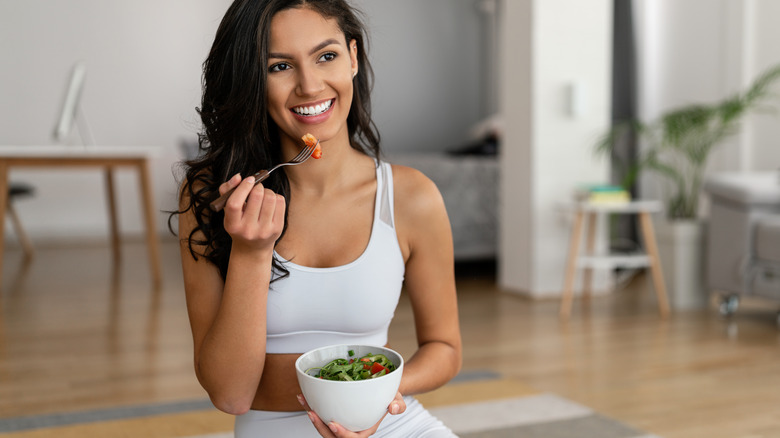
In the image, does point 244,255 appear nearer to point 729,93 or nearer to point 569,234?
point 569,234

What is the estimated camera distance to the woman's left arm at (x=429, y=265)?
116 cm

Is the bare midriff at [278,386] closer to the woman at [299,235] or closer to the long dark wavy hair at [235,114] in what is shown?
the woman at [299,235]

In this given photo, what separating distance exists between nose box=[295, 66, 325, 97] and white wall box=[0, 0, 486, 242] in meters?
5.13

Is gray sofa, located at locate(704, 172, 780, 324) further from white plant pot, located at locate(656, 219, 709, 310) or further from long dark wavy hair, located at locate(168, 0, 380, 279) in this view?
long dark wavy hair, located at locate(168, 0, 380, 279)

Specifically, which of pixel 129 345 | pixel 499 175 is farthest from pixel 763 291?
pixel 129 345

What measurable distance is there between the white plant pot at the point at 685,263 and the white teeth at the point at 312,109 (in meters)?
2.86

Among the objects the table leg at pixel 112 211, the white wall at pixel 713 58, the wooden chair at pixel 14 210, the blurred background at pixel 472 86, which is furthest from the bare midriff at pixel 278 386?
the wooden chair at pixel 14 210

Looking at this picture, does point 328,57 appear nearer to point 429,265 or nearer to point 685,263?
point 429,265

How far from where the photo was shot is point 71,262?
16.9 ft

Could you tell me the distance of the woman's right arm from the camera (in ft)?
2.80

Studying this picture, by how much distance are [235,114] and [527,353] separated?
1959mm

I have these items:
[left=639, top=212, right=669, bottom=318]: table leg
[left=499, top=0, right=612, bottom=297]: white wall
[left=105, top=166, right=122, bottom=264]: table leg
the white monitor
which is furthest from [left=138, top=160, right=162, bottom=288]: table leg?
[left=639, top=212, right=669, bottom=318]: table leg

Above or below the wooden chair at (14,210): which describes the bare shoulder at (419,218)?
above

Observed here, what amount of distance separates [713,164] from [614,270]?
0.96 meters
